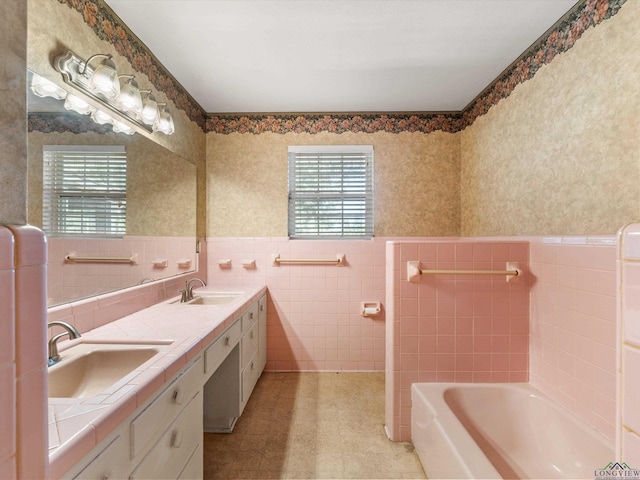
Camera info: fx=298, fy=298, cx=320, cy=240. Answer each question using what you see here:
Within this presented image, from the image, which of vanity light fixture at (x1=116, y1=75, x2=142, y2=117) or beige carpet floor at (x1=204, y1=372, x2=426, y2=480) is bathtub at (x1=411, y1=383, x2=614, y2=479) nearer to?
beige carpet floor at (x1=204, y1=372, x2=426, y2=480)

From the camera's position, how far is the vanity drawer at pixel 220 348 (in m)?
1.38

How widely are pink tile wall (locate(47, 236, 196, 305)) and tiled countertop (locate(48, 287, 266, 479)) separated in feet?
0.65

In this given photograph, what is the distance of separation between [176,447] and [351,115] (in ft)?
8.81

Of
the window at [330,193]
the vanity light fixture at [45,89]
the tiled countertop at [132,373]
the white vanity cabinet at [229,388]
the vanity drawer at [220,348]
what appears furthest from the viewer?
the window at [330,193]

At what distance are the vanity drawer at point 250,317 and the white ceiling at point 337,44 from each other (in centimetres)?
171

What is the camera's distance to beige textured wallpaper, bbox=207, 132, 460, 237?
9.07 ft

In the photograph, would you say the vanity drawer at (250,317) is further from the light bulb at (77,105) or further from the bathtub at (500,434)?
the light bulb at (77,105)

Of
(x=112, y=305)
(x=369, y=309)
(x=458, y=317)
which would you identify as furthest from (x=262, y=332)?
(x=458, y=317)

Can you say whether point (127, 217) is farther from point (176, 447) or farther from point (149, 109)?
point (176, 447)

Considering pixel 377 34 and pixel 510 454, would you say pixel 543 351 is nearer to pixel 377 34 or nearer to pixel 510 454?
pixel 510 454

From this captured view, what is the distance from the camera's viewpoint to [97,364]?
1.18 metres

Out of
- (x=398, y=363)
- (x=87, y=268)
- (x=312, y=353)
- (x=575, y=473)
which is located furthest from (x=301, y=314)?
(x=575, y=473)

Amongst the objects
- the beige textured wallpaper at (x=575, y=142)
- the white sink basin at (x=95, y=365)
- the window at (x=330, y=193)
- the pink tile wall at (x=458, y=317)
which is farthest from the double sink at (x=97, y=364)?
the beige textured wallpaper at (x=575, y=142)

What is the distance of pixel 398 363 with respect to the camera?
175 centimetres
